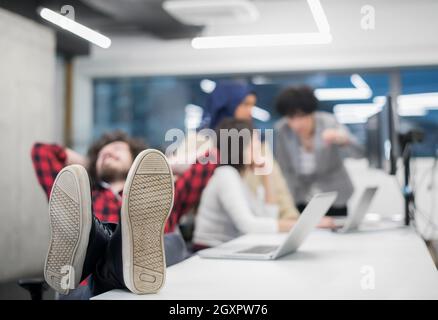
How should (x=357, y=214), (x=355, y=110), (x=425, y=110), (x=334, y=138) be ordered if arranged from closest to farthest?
1. (x=357, y=214)
2. (x=334, y=138)
3. (x=425, y=110)
4. (x=355, y=110)

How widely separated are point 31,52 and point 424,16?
2.46m

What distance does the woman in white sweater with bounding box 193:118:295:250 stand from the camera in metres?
1.95

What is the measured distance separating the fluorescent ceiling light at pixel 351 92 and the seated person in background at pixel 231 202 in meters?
2.21

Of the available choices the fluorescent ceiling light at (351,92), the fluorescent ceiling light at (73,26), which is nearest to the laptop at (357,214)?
the fluorescent ceiling light at (73,26)

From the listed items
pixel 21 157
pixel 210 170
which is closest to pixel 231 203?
pixel 210 170

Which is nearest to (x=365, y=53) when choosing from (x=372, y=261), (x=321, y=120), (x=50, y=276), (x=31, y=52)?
(x=321, y=120)

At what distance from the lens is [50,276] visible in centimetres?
104

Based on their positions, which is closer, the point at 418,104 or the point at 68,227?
the point at 68,227

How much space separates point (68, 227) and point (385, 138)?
1.54 meters

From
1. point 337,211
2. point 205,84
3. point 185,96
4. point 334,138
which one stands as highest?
point 205,84

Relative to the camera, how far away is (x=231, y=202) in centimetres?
197

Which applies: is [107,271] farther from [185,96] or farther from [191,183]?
[185,96]

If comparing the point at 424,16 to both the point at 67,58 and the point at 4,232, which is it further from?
the point at 67,58
